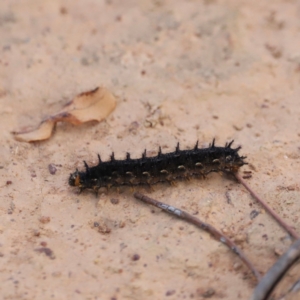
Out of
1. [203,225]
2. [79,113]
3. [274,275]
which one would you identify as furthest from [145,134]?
[274,275]

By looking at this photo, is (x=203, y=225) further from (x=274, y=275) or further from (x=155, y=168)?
(x=274, y=275)

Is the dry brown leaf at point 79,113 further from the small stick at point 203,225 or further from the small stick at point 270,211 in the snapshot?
the small stick at point 270,211

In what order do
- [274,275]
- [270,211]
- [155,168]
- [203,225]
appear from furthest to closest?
[155,168] → [270,211] → [203,225] → [274,275]

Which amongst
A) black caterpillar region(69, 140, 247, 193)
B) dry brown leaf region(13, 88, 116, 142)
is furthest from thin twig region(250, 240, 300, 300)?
dry brown leaf region(13, 88, 116, 142)

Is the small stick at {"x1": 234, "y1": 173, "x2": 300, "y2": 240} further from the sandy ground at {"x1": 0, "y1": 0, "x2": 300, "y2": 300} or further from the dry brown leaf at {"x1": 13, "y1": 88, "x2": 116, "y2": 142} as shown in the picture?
the dry brown leaf at {"x1": 13, "y1": 88, "x2": 116, "y2": 142}

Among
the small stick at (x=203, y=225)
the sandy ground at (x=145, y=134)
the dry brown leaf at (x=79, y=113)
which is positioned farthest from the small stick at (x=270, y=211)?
the dry brown leaf at (x=79, y=113)

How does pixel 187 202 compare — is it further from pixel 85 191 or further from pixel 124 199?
pixel 85 191
